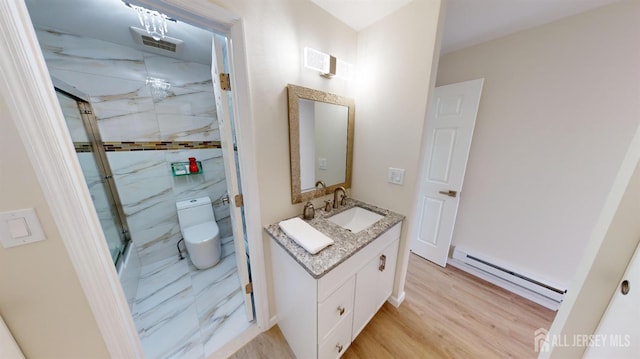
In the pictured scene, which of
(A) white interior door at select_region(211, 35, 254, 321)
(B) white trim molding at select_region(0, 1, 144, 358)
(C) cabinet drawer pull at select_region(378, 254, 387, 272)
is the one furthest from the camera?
(C) cabinet drawer pull at select_region(378, 254, 387, 272)

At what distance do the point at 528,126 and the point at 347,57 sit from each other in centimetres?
170

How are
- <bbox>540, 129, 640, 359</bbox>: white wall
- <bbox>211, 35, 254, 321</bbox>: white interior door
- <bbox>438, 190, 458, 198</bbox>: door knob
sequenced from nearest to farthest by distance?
<bbox>540, 129, 640, 359</bbox>: white wall, <bbox>211, 35, 254, 321</bbox>: white interior door, <bbox>438, 190, 458, 198</bbox>: door knob

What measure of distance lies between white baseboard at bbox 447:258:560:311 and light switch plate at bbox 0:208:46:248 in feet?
10.1

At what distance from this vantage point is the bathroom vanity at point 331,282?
0.95 meters

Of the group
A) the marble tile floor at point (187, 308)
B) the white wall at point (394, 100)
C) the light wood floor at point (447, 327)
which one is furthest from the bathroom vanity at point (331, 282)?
the marble tile floor at point (187, 308)

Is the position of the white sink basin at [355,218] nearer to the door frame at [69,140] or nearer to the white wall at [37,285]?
the door frame at [69,140]

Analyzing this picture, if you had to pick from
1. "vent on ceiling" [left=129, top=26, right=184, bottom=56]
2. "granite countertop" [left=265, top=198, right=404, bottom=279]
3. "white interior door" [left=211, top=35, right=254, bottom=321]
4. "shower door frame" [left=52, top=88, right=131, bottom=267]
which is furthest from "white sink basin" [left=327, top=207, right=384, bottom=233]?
"vent on ceiling" [left=129, top=26, right=184, bottom=56]

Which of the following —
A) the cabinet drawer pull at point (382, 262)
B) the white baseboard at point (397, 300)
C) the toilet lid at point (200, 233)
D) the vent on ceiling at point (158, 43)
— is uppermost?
the vent on ceiling at point (158, 43)

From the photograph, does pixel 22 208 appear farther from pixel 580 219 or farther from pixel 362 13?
pixel 580 219

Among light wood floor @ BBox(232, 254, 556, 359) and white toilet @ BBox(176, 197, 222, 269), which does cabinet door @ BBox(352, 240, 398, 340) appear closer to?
light wood floor @ BBox(232, 254, 556, 359)

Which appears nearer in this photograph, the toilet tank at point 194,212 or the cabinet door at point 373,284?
the cabinet door at point 373,284

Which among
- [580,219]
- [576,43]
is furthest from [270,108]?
[580,219]

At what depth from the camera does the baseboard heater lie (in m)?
1.61

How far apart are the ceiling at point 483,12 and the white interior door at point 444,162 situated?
41cm
